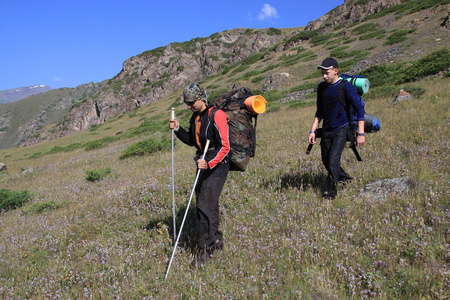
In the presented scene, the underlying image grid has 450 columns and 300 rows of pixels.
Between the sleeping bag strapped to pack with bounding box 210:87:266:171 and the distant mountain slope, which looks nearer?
the sleeping bag strapped to pack with bounding box 210:87:266:171

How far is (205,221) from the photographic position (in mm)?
3609

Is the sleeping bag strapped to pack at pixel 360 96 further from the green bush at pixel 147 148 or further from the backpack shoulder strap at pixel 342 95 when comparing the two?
the green bush at pixel 147 148

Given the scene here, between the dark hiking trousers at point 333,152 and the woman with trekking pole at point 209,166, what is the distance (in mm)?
1932

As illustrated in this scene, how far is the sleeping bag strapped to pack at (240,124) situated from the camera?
146 inches

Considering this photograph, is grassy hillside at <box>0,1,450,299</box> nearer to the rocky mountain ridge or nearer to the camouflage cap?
the camouflage cap

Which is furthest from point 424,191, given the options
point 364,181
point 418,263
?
point 418,263

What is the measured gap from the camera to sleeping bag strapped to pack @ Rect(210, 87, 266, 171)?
12.2 ft

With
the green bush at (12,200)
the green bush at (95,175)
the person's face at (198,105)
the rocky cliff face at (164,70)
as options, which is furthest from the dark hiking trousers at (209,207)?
the rocky cliff face at (164,70)

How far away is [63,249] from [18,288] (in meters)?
1.06

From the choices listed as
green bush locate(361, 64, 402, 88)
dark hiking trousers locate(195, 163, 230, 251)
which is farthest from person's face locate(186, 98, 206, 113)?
green bush locate(361, 64, 402, 88)

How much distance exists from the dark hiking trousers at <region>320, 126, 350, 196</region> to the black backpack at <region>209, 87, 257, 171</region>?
5.09ft

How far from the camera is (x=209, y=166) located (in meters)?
3.47

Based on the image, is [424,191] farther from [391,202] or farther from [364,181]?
[364,181]

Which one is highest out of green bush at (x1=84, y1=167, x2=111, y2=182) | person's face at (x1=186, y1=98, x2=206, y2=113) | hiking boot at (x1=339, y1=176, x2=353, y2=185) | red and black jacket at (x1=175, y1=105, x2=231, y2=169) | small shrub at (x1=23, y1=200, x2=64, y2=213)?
person's face at (x1=186, y1=98, x2=206, y2=113)
